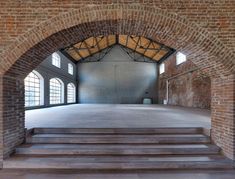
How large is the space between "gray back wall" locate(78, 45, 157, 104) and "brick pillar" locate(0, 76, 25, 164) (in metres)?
15.5

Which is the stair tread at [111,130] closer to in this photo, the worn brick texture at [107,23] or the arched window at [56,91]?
the worn brick texture at [107,23]

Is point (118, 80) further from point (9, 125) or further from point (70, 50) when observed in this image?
point (9, 125)

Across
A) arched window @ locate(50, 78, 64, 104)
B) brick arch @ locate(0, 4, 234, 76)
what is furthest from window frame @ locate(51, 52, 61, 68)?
brick arch @ locate(0, 4, 234, 76)

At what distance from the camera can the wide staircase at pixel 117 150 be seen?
3.83 meters

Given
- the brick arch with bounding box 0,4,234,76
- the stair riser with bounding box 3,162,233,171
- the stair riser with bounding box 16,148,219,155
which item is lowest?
the stair riser with bounding box 3,162,233,171

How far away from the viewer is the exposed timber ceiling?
15.8 m

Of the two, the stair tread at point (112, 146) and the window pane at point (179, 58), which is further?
the window pane at point (179, 58)

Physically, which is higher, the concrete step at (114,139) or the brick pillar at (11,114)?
the brick pillar at (11,114)

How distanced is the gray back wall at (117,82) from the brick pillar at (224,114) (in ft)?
50.4

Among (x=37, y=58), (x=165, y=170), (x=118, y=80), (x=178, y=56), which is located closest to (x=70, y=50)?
(x=118, y=80)

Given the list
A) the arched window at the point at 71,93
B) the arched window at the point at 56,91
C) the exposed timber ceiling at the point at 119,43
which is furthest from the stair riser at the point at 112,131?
the arched window at the point at 71,93

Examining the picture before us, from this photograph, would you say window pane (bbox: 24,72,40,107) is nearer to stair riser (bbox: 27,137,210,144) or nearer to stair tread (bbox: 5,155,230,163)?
stair riser (bbox: 27,137,210,144)

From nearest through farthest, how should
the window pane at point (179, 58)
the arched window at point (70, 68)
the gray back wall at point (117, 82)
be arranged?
the window pane at point (179, 58) → the arched window at point (70, 68) → the gray back wall at point (117, 82)

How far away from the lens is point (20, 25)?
375 cm
